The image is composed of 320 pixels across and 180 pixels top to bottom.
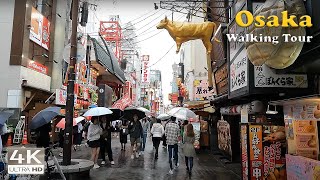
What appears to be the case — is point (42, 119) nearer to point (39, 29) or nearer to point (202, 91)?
point (39, 29)

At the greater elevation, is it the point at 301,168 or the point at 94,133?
the point at 94,133

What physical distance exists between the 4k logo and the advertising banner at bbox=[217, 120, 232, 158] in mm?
10219

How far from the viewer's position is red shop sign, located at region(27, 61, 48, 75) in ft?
58.0

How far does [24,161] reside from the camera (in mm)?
5004

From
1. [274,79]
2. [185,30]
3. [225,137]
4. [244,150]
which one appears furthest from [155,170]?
[274,79]

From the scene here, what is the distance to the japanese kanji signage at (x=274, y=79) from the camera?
7.74m

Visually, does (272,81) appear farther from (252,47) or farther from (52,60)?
(52,60)

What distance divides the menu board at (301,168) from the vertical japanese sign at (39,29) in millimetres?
15696

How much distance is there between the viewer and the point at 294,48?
5402 millimetres

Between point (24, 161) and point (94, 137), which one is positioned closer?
point (24, 161)

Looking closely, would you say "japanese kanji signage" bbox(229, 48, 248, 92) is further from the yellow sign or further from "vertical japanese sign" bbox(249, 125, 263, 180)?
the yellow sign

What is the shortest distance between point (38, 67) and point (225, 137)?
40.1 ft

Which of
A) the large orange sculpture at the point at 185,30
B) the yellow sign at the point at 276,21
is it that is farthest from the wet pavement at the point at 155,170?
the yellow sign at the point at 276,21

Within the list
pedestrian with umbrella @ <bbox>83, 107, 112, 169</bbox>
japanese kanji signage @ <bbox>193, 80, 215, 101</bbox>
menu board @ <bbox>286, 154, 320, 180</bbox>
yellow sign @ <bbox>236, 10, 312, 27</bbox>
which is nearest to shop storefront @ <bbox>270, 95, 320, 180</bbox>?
menu board @ <bbox>286, 154, 320, 180</bbox>
